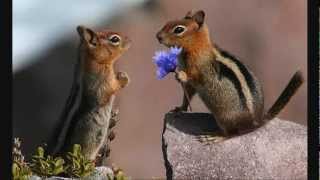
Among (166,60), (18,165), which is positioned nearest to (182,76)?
(166,60)

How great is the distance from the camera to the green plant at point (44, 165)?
257 centimetres

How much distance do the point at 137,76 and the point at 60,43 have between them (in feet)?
0.88

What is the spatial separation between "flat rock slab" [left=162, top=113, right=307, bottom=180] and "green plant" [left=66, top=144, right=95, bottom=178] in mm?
247

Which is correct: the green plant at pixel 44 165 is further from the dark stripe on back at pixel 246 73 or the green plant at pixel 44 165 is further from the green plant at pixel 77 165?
the dark stripe on back at pixel 246 73

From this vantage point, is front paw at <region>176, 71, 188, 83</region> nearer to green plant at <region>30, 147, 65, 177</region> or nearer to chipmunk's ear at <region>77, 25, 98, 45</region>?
chipmunk's ear at <region>77, 25, 98, 45</region>

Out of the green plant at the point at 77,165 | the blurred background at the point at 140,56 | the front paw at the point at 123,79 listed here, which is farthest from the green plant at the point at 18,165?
the front paw at the point at 123,79

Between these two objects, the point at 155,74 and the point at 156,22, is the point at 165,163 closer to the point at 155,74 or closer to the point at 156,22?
the point at 155,74

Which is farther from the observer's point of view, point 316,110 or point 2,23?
point 316,110

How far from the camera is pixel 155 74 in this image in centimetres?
264

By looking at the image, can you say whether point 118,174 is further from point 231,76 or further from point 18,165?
point 231,76

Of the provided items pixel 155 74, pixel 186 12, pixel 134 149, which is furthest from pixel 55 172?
pixel 186 12

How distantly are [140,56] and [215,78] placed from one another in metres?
0.25

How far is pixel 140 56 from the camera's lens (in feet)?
8.57

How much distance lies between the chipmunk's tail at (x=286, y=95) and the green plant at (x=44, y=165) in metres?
0.68
